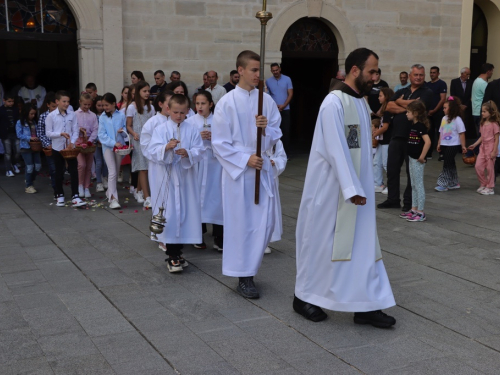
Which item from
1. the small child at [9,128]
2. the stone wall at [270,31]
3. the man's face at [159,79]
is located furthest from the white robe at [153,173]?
the stone wall at [270,31]

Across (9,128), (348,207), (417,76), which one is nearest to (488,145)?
(417,76)

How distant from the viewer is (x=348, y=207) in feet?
15.2

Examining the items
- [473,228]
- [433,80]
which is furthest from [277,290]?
[433,80]

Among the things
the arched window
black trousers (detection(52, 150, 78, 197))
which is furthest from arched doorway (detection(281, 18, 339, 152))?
black trousers (detection(52, 150, 78, 197))

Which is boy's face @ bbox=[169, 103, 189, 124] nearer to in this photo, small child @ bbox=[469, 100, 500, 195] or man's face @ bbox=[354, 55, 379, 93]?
man's face @ bbox=[354, 55, 379, 93]

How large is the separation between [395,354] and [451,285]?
1695mm

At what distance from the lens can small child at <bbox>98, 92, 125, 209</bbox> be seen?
9.10 metres

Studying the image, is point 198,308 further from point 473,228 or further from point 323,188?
point 473,228

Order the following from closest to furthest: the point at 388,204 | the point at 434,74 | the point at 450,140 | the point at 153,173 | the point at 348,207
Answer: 1. the point at 348,207
2. the point at 153,173
3. the point at 388,204
4. the point at 450,140
5. the point at 434,74

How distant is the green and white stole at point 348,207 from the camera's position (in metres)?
4.62

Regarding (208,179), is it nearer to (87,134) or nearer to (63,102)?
(63,102)

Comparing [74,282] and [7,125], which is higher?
[7,125]

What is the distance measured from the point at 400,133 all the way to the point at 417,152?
57 centimetres

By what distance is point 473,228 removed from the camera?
7949mm
